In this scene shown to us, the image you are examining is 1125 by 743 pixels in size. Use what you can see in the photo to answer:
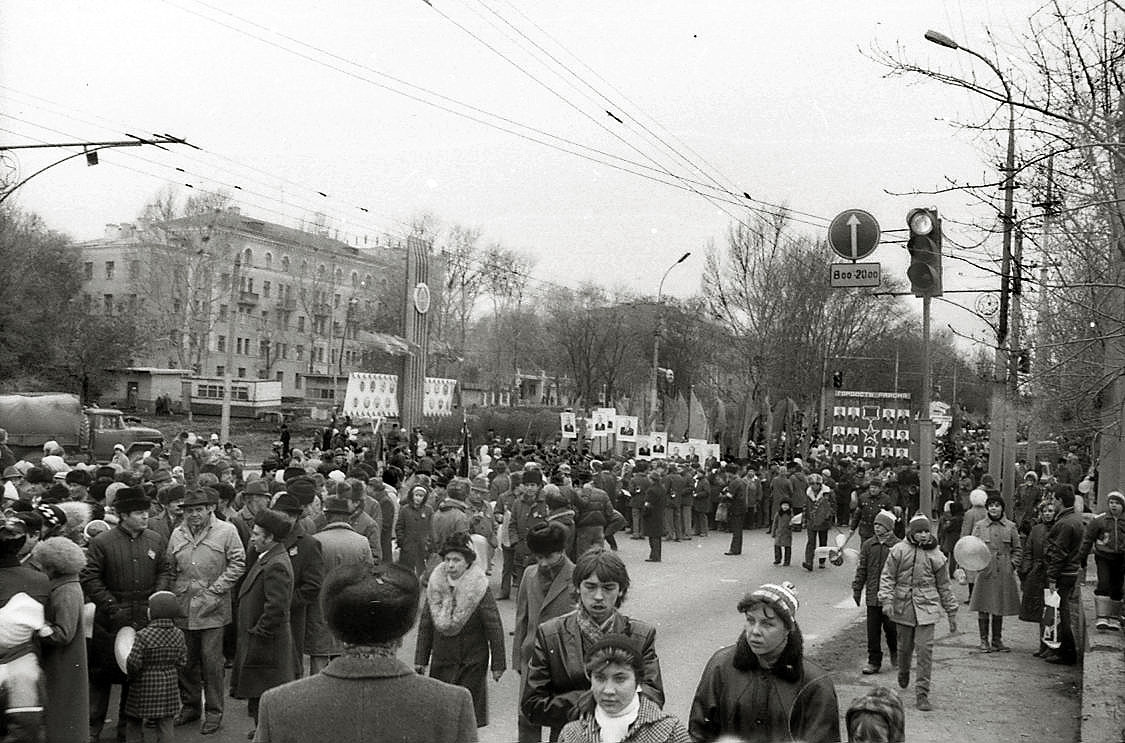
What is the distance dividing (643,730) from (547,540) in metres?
2.79

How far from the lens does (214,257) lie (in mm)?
64500

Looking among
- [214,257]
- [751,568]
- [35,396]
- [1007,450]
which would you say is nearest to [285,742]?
[751,568]

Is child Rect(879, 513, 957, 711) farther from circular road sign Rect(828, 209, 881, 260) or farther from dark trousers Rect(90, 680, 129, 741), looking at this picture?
dark trousers Rect(90, 680, 129, 741)

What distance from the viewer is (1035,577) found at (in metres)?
11.5

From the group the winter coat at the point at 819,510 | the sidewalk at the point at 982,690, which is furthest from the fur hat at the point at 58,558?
the winter coat at the point at 819,510

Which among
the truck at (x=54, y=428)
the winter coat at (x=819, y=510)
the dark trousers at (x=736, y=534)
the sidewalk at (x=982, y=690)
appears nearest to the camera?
the sidewalk at (x=982, y=690)

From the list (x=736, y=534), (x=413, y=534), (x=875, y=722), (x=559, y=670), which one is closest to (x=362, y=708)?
(x=875, y=722)

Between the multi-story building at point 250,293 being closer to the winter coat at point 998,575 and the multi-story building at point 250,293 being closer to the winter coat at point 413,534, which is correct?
the winter coat at point 413,534

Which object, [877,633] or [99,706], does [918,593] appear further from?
[99,706]

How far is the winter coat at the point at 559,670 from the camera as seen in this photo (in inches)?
196

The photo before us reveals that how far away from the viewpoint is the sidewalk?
8430 mm

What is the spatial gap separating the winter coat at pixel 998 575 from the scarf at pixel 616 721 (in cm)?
862

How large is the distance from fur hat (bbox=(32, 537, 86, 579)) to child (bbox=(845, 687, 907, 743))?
13.7 ft

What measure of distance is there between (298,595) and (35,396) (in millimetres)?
27919
